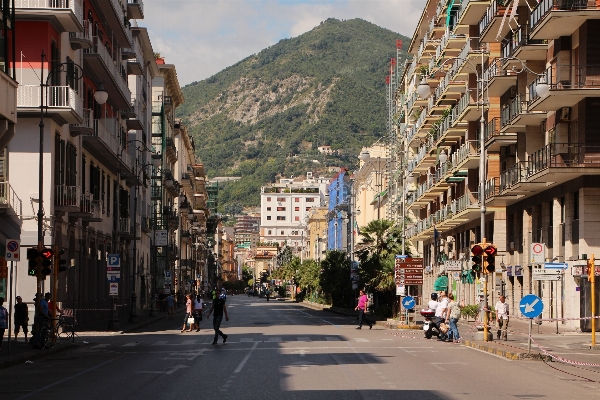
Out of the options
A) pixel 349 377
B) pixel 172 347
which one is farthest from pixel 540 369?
pixel 172 347

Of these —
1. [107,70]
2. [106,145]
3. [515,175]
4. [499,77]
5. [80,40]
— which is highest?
[80,40]

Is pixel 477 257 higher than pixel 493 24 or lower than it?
lower

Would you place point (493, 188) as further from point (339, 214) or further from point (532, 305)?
point (339, 214)

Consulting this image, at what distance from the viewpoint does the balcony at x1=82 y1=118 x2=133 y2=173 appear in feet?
165

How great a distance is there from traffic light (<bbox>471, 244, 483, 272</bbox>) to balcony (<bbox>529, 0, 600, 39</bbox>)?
10955 millimetres

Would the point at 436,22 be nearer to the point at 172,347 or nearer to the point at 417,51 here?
the point at 417,51

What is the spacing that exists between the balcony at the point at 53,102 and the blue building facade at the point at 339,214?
90367 millimetres

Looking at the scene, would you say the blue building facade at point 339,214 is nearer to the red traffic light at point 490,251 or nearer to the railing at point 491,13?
the railing at point 491,13

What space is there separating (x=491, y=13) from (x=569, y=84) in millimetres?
14176

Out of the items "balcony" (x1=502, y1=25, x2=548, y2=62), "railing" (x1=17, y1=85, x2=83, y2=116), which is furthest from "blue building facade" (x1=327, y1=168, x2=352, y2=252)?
"railing" (x1=17, y1=85, x2=83, y2=116)

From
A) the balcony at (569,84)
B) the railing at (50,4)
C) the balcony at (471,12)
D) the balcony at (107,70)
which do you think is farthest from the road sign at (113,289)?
the balcony at (471,12)

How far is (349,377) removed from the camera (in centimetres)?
2089

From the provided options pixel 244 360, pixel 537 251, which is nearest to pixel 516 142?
pixel 537 251

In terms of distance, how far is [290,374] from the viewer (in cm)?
2175
